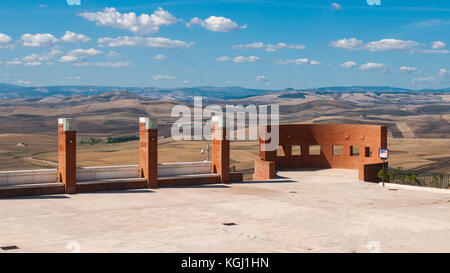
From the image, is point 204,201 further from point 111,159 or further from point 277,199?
point 111,159

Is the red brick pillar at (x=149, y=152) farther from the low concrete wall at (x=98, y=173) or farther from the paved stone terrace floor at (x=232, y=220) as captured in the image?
the paved stone terrace floor at (x=232, y=220)

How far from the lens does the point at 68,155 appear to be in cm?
2481

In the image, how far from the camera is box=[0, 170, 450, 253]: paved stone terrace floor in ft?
50.9

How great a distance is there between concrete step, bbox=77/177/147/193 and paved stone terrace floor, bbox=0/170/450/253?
0.84m

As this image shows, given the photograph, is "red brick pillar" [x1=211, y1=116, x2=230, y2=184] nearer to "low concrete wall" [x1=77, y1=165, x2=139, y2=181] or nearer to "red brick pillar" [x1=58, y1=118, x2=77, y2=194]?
"low concrete wall" [x1=77, y1=165, x2=139, y2=181]

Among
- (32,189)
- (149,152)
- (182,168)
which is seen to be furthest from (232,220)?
(32,189)

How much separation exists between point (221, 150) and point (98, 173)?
267 inches

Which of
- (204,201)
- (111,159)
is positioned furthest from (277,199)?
(111,159)

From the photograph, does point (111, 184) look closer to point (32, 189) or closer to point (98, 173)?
point (98, 173)

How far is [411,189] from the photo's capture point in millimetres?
28859

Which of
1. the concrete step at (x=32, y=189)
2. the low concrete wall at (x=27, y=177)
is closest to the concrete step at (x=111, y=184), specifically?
the concrete step at (x=32, y=189)

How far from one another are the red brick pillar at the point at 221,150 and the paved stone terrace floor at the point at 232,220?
1.37 m

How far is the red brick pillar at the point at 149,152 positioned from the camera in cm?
2711
